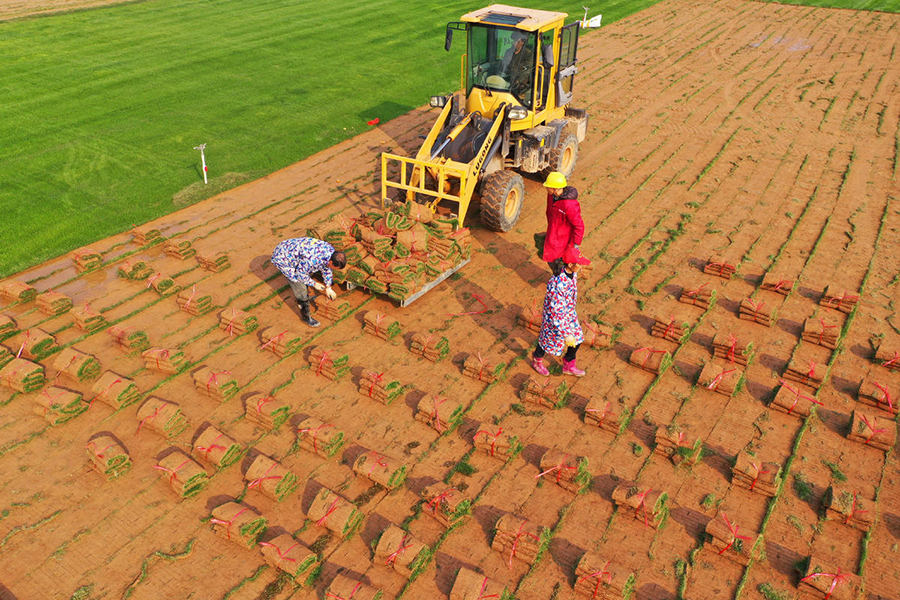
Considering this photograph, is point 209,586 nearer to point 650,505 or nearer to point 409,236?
point 650,505

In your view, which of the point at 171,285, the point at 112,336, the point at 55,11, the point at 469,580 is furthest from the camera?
the point at 55,11

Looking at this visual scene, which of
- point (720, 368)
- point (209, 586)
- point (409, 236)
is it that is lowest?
point (209, 586)

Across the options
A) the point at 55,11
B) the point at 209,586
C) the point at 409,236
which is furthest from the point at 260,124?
the point at 55,11

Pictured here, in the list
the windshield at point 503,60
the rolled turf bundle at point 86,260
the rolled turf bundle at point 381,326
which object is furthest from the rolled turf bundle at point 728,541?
the rolled turf bundle at point 86,260

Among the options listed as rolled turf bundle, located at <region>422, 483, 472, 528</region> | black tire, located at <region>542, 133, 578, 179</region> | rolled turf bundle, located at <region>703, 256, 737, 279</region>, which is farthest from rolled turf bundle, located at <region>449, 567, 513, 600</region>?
black tire, located at <region>542, 133, 578, 179</region>

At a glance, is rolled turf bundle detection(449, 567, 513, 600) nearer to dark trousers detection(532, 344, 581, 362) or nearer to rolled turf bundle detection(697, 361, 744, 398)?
dark trousers detection(532, 344, 581, 362)

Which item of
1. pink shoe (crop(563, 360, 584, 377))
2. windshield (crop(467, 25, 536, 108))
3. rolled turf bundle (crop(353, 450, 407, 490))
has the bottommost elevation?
rolled turf bundle (crop(353, 450, 407, 490))

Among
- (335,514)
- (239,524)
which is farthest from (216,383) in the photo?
(335,514)

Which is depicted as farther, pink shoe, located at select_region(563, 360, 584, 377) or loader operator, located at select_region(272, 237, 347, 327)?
loader operator, located at select_region(272, 237, 347, 327)
